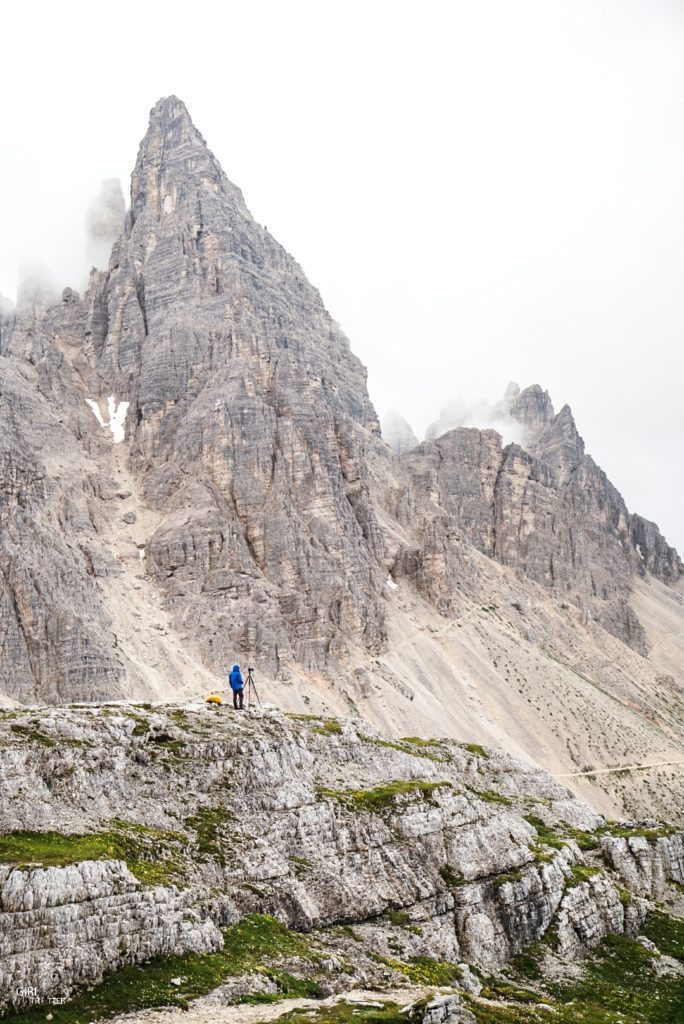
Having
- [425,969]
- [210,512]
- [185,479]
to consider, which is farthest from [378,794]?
[185,479]

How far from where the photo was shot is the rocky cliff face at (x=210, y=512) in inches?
3848

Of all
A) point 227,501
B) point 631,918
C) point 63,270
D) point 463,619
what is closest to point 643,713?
point 463,619

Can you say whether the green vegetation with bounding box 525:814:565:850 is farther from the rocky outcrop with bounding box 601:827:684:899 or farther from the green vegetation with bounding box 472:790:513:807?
the rocky outcrop with bounding box 601:827:684:899

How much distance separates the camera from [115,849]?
3244 centimetres

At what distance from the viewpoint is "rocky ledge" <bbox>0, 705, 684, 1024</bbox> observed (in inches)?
1118

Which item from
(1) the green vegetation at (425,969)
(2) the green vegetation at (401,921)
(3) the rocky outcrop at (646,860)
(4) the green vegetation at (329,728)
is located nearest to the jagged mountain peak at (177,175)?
(4) the green vegetation at (329,728)

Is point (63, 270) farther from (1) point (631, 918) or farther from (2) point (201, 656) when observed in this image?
(1) point (631, 918)

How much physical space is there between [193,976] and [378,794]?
20032 millimetres

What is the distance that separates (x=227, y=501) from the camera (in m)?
120

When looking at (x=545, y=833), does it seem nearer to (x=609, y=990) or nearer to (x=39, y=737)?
(x=609, y=990)

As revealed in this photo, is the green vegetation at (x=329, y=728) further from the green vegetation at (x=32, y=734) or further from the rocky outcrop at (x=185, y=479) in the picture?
the rocky outcrop at (x=185, y=479)

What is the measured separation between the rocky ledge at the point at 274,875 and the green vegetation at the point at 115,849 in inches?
3.9

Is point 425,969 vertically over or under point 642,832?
under

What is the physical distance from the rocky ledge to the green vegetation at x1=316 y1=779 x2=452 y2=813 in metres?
0.14
